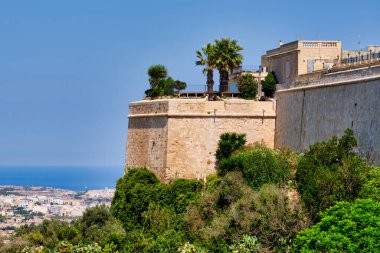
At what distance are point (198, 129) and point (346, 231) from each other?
13.5 metres

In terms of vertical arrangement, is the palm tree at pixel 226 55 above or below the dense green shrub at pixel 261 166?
above

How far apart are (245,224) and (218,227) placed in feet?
4.41

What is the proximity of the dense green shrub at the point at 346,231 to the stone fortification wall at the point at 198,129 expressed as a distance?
11384mm

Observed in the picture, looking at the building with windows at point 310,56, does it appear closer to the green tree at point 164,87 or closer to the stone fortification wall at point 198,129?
the stone fortification wall at point 198,129

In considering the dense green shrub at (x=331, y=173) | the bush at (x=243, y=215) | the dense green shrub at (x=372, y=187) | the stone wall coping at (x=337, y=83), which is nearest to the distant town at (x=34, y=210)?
the stone wall coping at (x=337, y=83)

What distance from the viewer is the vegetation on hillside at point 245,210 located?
2586 centimetres

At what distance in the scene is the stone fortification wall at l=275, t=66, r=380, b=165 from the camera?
29875mm

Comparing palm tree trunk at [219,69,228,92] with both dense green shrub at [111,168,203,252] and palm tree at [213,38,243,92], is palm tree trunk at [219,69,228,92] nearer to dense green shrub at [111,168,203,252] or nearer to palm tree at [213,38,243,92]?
palm tree at [213,38,243,92]

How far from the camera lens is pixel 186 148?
37.3m

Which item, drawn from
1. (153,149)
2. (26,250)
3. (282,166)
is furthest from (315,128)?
(26,250)

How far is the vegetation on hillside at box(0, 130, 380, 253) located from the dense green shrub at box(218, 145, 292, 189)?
40 mm

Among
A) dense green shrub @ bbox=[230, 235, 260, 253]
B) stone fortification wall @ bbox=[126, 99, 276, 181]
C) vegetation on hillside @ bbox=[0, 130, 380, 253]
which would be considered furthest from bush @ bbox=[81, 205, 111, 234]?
dense green shrub @ bbox=[230, 235, 260, 253]

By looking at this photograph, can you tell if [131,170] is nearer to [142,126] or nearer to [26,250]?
[142,126]

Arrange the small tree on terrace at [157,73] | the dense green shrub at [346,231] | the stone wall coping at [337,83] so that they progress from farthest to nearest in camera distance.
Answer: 1. the small tree on terrace at [157,73]
2. the stone wall coping at [337,83]
3. the dense green shrub at [346,231]
